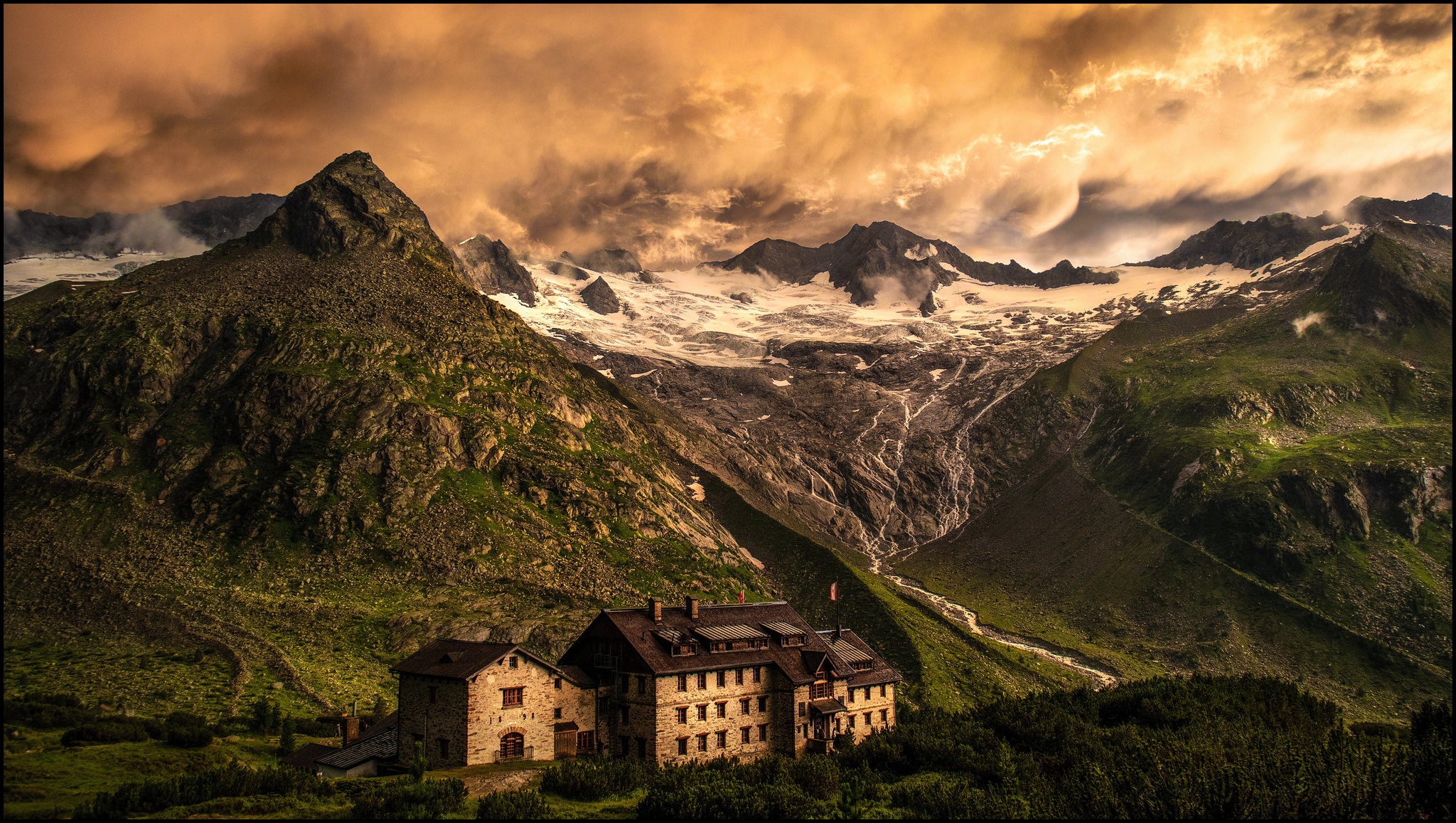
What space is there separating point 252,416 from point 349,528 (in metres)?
37.6

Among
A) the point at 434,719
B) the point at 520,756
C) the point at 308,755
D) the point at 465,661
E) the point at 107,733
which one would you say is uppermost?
the point at 465,661

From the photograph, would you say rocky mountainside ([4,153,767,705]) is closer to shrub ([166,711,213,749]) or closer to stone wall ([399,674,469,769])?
shrub ([166,711,213,749])

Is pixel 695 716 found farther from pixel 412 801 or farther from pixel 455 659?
pixel 412 801

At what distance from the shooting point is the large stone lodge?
204ft

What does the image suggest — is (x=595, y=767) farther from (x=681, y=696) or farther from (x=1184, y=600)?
(x=1184, y=600)

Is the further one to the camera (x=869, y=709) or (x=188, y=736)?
(x=869, y=709)

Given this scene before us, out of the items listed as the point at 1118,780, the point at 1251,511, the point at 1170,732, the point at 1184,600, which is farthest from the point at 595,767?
the point at 1251,511

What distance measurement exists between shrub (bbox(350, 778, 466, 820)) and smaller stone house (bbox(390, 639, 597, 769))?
9275mm

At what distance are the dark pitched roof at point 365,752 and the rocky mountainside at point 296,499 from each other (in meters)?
39.9

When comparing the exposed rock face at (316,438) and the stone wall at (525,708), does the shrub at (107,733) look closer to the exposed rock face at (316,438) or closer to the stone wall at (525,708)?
the stone wall at (525,708)

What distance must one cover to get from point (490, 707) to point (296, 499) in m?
101

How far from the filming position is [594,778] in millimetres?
55312

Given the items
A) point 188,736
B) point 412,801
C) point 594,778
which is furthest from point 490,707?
point 188,736

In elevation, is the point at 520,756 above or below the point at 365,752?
above
